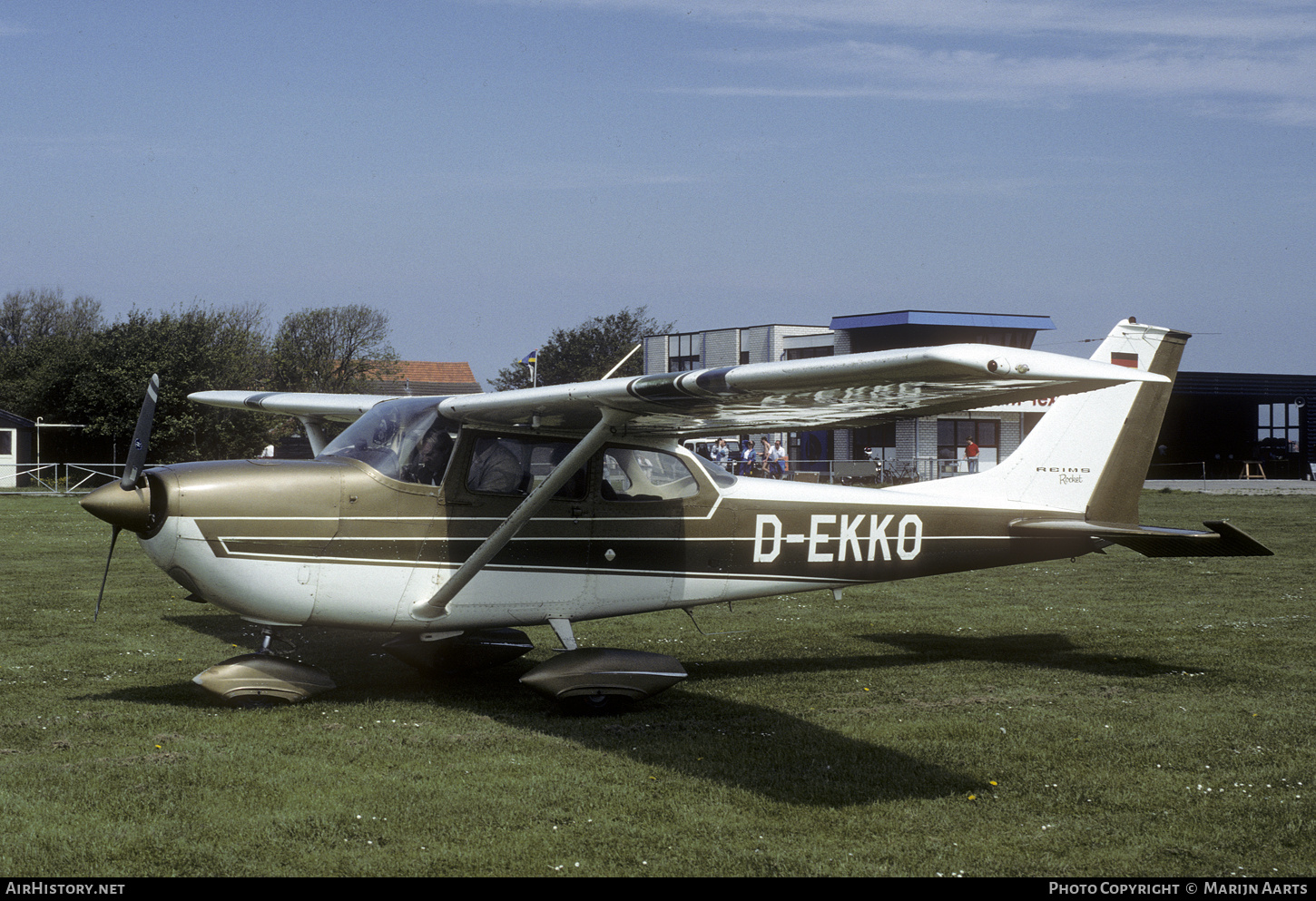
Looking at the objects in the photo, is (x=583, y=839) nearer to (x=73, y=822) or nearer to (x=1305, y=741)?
(x=73, y=822)

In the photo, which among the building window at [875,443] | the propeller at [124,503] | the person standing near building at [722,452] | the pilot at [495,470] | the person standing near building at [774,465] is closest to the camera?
the propeller at [124,503]

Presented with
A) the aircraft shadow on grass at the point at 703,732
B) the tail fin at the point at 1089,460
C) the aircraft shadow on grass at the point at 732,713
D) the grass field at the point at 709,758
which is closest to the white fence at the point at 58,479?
the grass field at the point at 709,758

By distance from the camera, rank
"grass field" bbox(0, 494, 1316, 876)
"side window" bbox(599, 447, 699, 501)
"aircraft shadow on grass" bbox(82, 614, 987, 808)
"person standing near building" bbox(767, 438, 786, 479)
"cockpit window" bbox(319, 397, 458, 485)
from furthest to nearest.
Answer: "person standing near building" bbox(767, 438, 786, 479)
"side window" bbox(599, 447, 699, 501)
"cockpit window" bbox(319, 397, 458, 485)
"aircraft shadow on grass" bbox(82, 614, 987, 808)
"grass field" bbox(0, 494, 1316, 876)

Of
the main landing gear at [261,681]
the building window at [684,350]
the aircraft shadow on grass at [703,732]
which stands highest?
the building window at [684,350]

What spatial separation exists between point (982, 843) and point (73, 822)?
4140 mm

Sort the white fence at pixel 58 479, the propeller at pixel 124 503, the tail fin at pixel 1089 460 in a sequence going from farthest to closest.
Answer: the white fence at pixel 58 479 < the tail fin at pixel 1089 460 < the propeller at pixel 124 503

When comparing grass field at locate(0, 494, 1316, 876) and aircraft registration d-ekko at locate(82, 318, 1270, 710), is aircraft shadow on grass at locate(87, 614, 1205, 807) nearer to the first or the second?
grass field at locate(0, 494, 1316, 876)

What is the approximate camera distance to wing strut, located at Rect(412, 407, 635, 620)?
24.5 feet

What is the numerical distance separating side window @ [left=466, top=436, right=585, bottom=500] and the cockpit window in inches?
9.3

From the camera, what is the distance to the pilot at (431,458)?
306 inches

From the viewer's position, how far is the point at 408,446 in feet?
25.6

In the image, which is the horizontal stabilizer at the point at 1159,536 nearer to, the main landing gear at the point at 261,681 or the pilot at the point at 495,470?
the pilot at the point at 495,470

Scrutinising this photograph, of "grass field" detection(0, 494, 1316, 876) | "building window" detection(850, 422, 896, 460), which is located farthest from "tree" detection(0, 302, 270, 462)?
"grass field" detection(0, 494, 1316, 876)

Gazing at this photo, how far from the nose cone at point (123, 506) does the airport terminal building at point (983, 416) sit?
3616 centimetres
